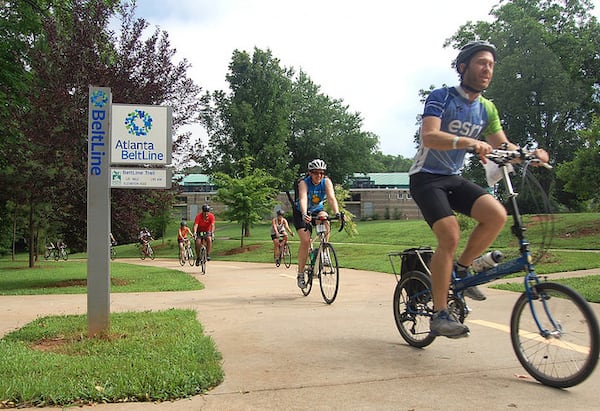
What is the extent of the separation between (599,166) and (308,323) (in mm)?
22002

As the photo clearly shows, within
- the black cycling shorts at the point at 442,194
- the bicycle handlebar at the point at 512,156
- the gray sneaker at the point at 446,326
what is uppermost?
the bicycle handlebar at the point at 512,156

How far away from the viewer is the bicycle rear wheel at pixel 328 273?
7.12 metres

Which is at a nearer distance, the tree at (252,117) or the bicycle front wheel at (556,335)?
the bicycle front wheel at (556,335)

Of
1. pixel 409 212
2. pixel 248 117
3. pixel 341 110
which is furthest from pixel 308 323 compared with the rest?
pixel 409 212

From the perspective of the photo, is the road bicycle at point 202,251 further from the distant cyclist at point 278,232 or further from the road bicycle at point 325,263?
the road bicycle at point 325,263

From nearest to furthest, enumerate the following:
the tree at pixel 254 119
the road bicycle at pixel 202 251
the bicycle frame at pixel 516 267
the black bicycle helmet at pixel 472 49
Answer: the bicycle frame at pixel 516 267, the black bicycle helmet at pixel 472 49, the road bicycle at pixel 202 251, the tree at pixel 254 119

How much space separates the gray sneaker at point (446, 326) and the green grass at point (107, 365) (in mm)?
1574

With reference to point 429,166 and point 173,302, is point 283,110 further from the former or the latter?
point 429,166

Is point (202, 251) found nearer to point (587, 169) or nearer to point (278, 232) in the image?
point (278, 232)

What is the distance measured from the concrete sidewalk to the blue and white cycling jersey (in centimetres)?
147

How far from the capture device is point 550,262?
1223 centimetres

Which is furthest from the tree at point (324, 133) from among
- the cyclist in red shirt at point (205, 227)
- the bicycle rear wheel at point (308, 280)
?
the bicycle rear wheel at point (308, 280)

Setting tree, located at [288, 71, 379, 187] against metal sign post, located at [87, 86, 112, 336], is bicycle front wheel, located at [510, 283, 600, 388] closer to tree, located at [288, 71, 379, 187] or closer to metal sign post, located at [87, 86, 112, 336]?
metal sign post, located at [87, 86, 112, 336]

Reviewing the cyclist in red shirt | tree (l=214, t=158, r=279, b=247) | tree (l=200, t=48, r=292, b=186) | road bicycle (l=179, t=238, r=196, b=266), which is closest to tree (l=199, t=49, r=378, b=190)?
tree (l=200, t=48, r=292, b=186)
